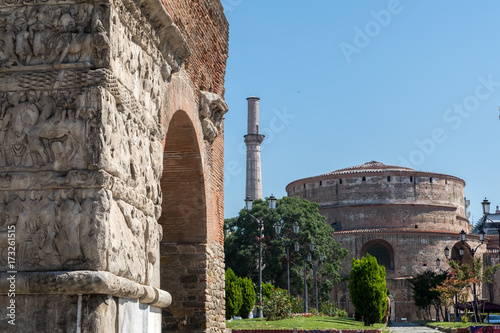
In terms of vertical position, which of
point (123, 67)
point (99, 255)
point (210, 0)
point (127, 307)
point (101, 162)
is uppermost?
point (210, 0)

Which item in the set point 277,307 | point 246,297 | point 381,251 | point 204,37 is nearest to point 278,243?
point 246,297

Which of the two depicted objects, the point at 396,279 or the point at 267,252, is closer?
the point at 267,252

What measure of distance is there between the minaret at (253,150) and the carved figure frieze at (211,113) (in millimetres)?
43332

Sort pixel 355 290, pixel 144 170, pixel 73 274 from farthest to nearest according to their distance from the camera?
pixel 355 290 < pixel 144 170 < pixel 73 274

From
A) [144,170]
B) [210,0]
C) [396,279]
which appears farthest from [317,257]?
[144,170]

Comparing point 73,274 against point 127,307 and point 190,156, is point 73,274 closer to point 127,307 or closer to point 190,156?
point 127,307

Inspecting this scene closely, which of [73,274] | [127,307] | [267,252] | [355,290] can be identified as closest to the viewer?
[73,274]

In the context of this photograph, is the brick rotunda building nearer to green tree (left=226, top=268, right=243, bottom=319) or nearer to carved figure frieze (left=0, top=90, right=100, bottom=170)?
green tree (left=226, top=268, right=243, bottom=319)

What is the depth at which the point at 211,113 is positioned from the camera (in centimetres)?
1061

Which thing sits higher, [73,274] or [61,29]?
[61,29]

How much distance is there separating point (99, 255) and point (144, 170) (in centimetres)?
139

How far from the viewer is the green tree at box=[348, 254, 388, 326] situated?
83.3 ft

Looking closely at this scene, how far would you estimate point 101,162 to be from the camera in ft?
17.4

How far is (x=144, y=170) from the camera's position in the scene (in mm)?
6391
